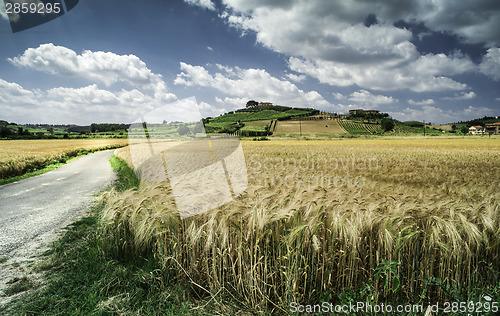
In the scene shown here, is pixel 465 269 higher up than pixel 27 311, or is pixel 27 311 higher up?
pixel 465 269

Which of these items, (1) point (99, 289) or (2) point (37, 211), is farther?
(2) point (37, 211)

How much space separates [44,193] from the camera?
1014 centimetres

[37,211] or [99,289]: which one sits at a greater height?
[99,289]

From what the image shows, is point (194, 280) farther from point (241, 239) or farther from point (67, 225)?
point (67, 225)

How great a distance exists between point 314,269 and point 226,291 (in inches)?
45.9

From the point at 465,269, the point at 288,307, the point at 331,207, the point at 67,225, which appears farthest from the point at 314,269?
the point at 67,225

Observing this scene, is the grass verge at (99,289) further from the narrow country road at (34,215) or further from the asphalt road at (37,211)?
the asphalt road at (37,211)
